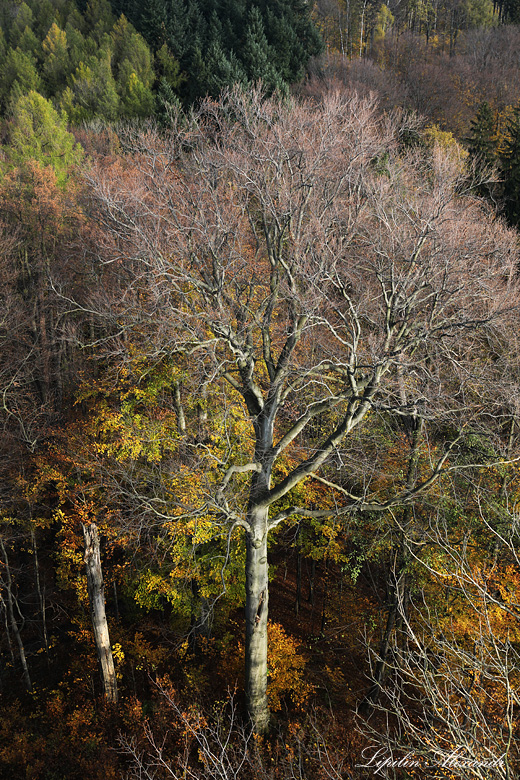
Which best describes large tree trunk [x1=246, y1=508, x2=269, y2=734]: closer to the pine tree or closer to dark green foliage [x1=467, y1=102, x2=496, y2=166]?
dark green foliage [x1=467, y1=102, x2=496, y2=166]

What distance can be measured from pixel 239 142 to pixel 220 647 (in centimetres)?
1398

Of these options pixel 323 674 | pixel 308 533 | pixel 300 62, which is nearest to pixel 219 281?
pixel 308 533

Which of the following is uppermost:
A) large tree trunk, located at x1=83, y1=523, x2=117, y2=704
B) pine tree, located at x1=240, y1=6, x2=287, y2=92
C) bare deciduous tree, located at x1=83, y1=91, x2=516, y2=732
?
pine tree, located at x1=240, y1=6, x2=287, y2=92

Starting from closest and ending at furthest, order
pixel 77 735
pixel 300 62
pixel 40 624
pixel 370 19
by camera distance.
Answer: pixel 77 735 → pixel 40 624 → pixel 300 62 → pixel 370 19

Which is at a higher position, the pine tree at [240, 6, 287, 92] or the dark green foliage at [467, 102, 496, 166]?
the pine tree at [240, 6, 287, 92]

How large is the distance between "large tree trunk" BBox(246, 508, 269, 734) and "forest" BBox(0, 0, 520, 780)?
0.21 ft

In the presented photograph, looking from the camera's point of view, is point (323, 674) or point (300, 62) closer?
point (323, 674)

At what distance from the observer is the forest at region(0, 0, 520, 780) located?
9070 mm

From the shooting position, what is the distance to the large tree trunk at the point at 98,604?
10633mm

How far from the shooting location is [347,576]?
1722 centimetres

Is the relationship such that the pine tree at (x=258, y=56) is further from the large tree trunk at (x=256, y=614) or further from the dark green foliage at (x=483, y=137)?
the large tree trunk at (x=256, y=614)

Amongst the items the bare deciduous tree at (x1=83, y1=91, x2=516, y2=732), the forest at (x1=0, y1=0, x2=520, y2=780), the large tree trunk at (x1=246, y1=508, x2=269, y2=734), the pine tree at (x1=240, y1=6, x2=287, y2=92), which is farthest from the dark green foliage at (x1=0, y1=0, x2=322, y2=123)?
the large tree trunk at (x1=246, y1=508, x2=269, y2=734)

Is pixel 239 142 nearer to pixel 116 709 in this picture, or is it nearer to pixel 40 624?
pixel 116 709

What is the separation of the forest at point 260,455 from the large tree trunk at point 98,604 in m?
0.05
